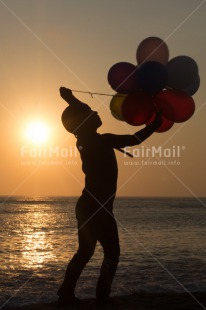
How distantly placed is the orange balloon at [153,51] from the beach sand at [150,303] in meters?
2.97

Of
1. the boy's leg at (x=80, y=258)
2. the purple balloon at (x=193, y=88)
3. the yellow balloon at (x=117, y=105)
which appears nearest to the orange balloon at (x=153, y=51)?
the purple balloon at (x=193, y=88)

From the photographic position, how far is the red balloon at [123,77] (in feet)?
20.5

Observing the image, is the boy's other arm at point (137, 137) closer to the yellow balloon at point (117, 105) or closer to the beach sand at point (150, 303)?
the yellow balloon at point (117, 105)

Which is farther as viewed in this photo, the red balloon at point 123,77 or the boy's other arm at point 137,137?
the red balloon at point 123,77

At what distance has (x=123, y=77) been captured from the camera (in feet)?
20.6

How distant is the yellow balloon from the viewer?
21.2ft

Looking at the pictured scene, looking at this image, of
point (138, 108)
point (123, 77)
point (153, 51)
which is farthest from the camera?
point (153, 51)

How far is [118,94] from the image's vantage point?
21.5 feet

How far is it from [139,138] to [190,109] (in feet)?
3.05

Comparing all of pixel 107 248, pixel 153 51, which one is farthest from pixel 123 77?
pixel 107 248

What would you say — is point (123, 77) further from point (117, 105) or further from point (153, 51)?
point (153, 51)

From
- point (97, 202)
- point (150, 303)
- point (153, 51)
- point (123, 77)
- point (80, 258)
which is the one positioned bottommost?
point (150, 303)

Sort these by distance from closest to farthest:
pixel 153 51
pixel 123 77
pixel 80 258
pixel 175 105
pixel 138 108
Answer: pixel 80 258, pixel 138 108, pixel 175 105, pixel 123 77, pixel 153 51

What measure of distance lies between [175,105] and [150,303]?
2367 mm
